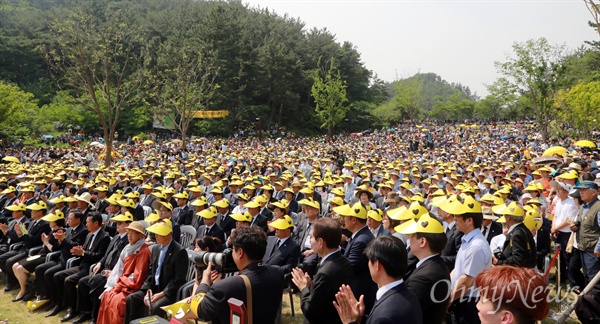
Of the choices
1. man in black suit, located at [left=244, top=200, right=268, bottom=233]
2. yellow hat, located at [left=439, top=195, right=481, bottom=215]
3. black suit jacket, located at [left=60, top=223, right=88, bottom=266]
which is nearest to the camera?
yellow hat, located at [left=439, top=195, right=481, bottom=215]

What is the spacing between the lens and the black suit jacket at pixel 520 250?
431cm

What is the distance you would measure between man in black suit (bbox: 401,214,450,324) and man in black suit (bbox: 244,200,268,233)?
4.48 m

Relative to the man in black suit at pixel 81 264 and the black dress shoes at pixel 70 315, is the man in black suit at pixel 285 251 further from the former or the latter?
the black dress shoes at pixel 70 315

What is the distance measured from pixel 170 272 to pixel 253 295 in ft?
8.03

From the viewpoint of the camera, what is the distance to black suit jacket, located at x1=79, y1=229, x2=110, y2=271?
6.23 meters

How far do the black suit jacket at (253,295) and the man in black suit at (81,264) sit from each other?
147 inches

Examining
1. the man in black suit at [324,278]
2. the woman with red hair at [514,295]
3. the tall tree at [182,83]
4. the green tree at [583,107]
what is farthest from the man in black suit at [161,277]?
the green tree at [583,107]

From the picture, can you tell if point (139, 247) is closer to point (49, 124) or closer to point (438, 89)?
point (49, 124)

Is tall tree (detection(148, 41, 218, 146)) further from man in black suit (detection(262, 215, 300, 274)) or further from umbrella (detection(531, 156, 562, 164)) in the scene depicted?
man in black suit (detection(262, 215, 300, 274))

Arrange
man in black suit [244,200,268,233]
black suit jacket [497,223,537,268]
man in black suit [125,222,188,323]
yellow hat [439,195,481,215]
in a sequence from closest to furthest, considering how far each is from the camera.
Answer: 1. yellow hat [439,195,481,215]
2. black suit jacket [497,223,537,268]
3. man in black suit [125,222,188,323]
4. man in black suit [244,200,268,233]

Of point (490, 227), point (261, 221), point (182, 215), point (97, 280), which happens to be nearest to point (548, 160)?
point (490, 227)

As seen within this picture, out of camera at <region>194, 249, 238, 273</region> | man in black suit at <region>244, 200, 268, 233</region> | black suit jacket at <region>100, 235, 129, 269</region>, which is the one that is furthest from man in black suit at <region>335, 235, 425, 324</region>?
man in black suit at <region>244, 200, 268, 233</region>

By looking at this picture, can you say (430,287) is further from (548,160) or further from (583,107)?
(583,107)

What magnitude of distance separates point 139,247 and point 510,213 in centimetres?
470
